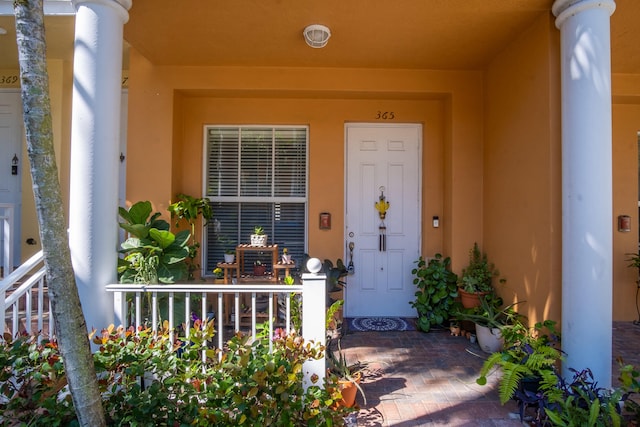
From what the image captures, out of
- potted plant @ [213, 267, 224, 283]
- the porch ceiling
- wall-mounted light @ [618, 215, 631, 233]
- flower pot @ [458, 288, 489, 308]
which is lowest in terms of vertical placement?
flower pot @ [458, 288, 489, 308]

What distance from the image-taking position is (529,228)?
3156 millimetres

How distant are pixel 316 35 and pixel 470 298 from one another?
3.00 metres

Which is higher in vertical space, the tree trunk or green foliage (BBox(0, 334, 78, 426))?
the tree trunk

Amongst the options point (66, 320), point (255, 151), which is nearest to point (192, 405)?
point (66, 320)

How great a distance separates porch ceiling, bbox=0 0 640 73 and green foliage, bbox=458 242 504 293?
2107 millimetres

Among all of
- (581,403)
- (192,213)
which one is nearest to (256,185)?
(192,213)

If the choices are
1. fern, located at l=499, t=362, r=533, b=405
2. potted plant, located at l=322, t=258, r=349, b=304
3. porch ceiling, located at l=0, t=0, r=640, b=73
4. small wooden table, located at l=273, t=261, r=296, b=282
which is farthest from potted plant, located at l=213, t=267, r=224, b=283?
fern, located at l=499, t=362, r=533, b=405

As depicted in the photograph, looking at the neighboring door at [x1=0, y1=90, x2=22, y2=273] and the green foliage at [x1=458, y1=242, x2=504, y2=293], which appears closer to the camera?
the green foliage at [x1=458, y1=242, x2=504, y2=293]

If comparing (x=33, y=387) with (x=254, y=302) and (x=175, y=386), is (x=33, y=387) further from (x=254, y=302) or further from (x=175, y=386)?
(x=254, y=302)

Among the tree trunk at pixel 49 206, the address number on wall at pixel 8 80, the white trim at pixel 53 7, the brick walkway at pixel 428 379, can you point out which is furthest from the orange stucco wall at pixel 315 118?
the tree trunk at pixel 49 206

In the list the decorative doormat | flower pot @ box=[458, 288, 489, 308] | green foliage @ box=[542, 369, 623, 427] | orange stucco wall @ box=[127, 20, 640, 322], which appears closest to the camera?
green foliage @ box=[542, 369, 623, 427]

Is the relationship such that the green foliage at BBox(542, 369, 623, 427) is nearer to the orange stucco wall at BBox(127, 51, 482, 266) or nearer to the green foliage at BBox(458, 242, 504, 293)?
the green foliage at BBox(458, 242, 504, 293)

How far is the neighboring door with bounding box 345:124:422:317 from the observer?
445cm

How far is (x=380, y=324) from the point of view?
4.21m
